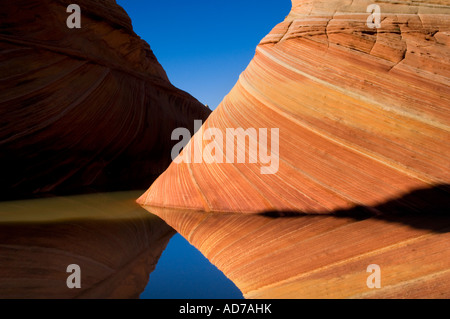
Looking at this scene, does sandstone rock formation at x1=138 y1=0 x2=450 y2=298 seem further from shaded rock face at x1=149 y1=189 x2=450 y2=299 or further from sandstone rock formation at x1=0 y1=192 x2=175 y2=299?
sandstone rock formation at x1=0 y1=192 x2=175 y2=299

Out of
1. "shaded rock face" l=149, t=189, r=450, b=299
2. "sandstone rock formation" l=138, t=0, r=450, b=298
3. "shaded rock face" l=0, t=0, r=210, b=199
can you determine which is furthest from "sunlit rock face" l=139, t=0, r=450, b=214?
"shaded rock face" l=0, t=0, r=210, b=199

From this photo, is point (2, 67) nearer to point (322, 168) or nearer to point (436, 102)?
point (322, 168)

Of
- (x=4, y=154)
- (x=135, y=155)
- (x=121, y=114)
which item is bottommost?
(x=4, y=154)

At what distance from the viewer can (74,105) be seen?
3135 mm

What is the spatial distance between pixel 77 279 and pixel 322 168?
1.12 meters

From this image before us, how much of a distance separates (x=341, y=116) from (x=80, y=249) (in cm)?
122

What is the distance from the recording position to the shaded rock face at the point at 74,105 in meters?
2.80

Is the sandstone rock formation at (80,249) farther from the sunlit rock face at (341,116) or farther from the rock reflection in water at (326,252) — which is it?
the sunlit rock face at (341,116)

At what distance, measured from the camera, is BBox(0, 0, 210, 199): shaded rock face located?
280cm

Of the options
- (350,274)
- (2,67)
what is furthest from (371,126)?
(2,67)

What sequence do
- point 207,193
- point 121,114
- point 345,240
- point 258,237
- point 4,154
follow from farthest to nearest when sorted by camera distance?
point 121,114, point 4,154, point 207,193, point 258,237, point 345,240

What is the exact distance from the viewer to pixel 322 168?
Answer: 64.0 inches

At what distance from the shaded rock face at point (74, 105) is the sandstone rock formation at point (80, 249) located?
0.95 m

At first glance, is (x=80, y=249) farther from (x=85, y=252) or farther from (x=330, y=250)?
(x=330, y=250)
